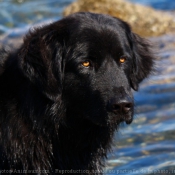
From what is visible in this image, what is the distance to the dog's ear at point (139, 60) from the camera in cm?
592

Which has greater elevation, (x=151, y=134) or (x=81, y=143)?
(x=81, y=143)

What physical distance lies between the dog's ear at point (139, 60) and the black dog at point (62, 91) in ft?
0.61

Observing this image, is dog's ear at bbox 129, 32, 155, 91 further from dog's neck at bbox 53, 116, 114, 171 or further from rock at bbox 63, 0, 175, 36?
rock at bbox 63, 0, 175, 36

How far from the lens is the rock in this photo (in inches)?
528

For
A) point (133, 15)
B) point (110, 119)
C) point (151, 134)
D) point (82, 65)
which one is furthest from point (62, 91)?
point (133, 15)

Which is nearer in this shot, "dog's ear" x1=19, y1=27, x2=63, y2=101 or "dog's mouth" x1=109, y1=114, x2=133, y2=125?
"dog's mouth" x1=109, y1=114, x2=133, y2=125

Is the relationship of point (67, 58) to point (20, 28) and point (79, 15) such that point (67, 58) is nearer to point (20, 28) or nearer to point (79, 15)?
point (79, 15)

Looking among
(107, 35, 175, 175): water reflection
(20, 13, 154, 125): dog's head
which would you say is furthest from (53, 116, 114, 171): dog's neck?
(107, 35, 175, 175): water reflection

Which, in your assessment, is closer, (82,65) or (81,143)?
(82,65)

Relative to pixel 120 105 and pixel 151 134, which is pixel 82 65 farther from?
pixel 151 134

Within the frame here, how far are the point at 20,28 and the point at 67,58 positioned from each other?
9.04 meters

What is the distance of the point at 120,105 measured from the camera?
16.7ft

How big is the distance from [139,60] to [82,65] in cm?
90

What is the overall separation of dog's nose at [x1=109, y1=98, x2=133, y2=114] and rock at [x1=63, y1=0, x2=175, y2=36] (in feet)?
26.9
